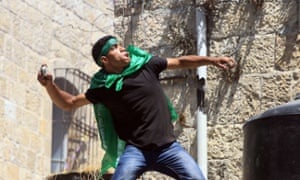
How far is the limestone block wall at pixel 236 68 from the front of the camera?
5.61 metres

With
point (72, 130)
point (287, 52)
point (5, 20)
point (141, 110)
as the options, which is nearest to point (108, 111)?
point (141, 110)

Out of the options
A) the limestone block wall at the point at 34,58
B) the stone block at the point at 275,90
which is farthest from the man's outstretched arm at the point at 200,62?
the limestone block wall at the point at 34,58

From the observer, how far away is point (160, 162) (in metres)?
4.20

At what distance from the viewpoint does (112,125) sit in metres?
4.43

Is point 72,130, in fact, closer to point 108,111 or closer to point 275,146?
point 108,111

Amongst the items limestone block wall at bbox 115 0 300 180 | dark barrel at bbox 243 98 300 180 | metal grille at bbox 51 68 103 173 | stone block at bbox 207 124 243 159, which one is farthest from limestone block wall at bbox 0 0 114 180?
dark barrel at bbox 243 98 300 180

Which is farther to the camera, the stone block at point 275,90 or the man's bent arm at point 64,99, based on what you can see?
the stone block at point 275,90

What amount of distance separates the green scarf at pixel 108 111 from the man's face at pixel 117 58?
37mm

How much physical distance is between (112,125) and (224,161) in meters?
1.44

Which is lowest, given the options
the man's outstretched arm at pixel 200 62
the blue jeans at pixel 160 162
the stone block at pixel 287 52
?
the blue jeans at pixel 160 162

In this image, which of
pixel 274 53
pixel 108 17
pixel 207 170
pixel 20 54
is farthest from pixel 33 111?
pixel 274 53

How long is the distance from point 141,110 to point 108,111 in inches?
9.4

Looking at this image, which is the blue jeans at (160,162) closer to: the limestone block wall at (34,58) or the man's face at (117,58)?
the man's face at (117,58)

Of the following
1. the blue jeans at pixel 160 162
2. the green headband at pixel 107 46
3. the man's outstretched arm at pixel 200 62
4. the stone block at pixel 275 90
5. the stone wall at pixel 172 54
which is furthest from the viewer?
the stone wall at pixel 172 54
